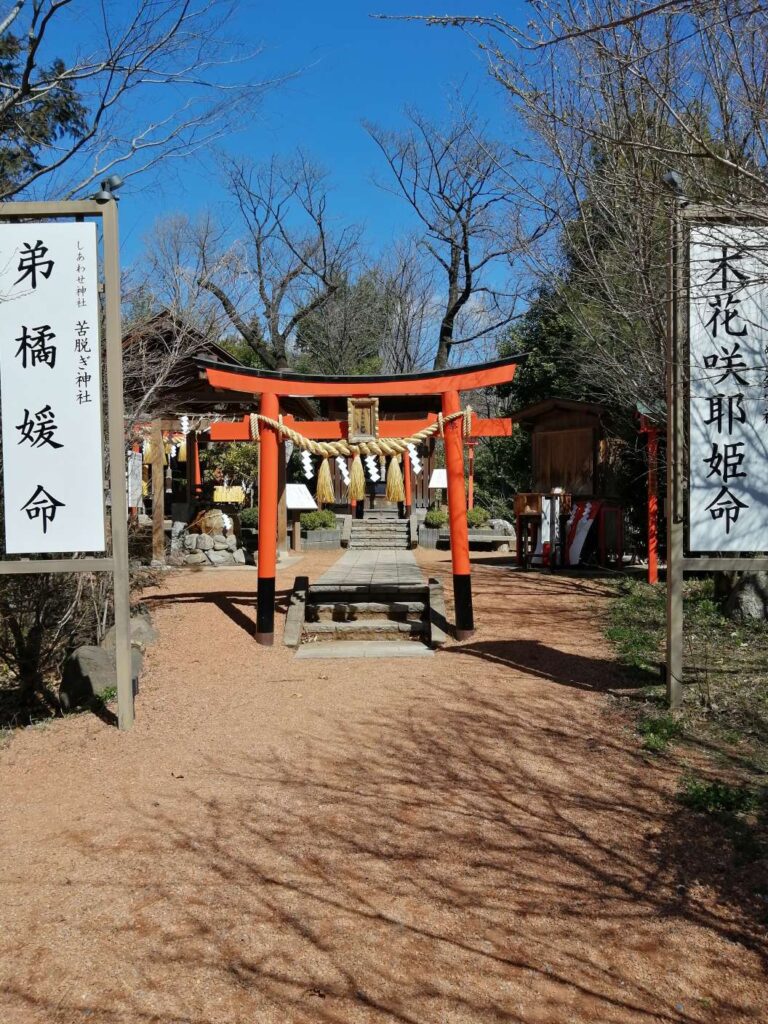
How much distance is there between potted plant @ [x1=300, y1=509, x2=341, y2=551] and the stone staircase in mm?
535

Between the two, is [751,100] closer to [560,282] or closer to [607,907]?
[607,907]

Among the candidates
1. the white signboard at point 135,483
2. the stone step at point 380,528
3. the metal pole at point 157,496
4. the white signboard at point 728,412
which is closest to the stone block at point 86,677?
the white signboard at point 728,412

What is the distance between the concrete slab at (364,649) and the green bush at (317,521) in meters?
10.6

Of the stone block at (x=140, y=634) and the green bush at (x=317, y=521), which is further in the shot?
the green bush at (x=317, y=521)

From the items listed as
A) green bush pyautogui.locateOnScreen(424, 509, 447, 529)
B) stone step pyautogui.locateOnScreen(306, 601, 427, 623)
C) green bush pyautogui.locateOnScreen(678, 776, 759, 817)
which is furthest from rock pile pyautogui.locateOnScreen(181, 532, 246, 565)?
green bush pyautogui.locateOnScreen(678, 776, 759, 817)

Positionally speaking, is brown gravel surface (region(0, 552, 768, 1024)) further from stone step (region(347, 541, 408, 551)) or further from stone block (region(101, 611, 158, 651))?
stone step (region(347, 541, 408, 551))

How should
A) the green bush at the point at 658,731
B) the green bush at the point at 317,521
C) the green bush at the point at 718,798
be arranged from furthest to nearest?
the green bush at the point at 317,521 → the green bush at the point at 658,731 → the green bush at the point at 718,798

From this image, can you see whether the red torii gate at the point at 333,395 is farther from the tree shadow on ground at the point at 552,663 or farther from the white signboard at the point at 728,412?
the white signboard at the point at 728,412

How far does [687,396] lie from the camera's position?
5746 mm

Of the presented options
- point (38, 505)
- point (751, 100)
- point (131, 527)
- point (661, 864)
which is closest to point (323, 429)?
point (38, 505)

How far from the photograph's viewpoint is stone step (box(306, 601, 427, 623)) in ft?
30.6

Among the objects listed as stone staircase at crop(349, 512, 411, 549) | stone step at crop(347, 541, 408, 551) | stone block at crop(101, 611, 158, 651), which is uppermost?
stone staircase at crop(349, 512, 411, 549)

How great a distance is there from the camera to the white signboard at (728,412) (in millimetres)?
5445

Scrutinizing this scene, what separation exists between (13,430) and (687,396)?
4.81 meters
